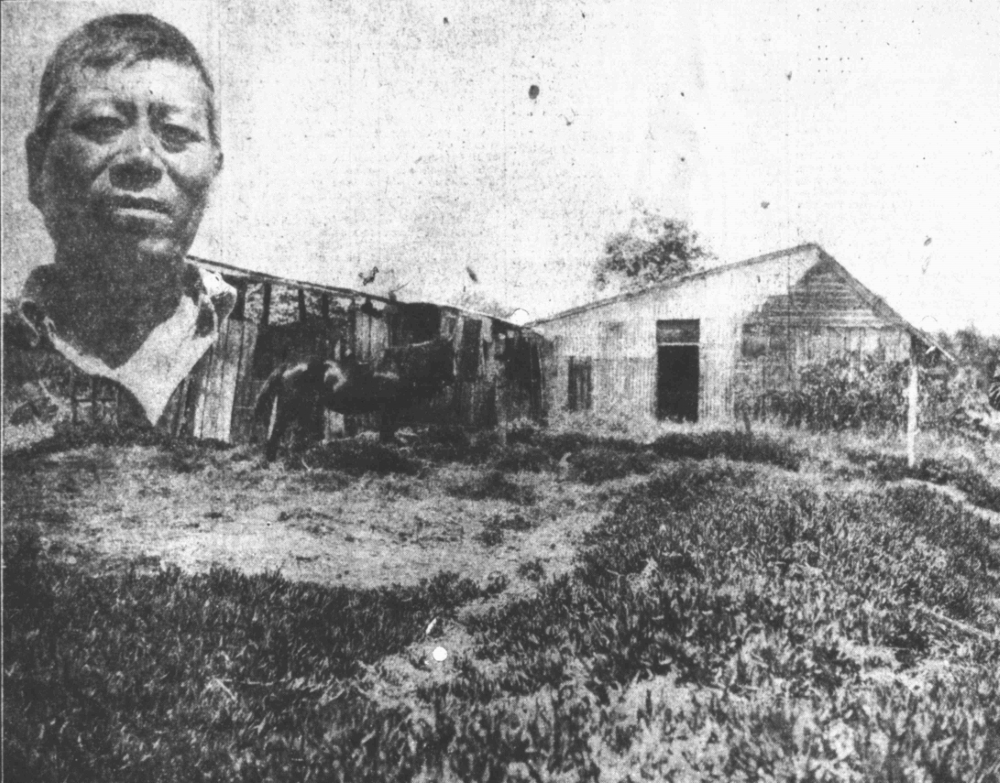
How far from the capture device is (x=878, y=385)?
151 inches

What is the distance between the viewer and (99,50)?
11.4ft

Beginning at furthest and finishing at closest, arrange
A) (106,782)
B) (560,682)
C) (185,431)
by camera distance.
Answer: (185,431) < (560,682) < (106,782)

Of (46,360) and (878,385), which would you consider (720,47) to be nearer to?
(878,385)

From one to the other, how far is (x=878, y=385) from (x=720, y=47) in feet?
6.21

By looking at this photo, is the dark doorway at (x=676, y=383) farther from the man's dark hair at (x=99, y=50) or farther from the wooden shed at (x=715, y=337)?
the man's dark hair at (x=99, y=50)

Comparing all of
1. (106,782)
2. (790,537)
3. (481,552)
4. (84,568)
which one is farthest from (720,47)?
(106,782)

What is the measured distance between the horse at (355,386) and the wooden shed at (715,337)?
0.61 m

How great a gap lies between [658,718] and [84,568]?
273cm

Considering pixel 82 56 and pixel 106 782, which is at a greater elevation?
pixel 82 56

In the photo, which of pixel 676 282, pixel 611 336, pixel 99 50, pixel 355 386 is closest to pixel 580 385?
pixel 611 336

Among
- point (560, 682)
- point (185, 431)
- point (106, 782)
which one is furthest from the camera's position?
point (185, 431)

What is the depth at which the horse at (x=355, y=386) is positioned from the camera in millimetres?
3781

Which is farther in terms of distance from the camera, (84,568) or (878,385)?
(878,385)

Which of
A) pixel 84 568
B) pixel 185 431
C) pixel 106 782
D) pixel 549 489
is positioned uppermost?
pixel 185 431
